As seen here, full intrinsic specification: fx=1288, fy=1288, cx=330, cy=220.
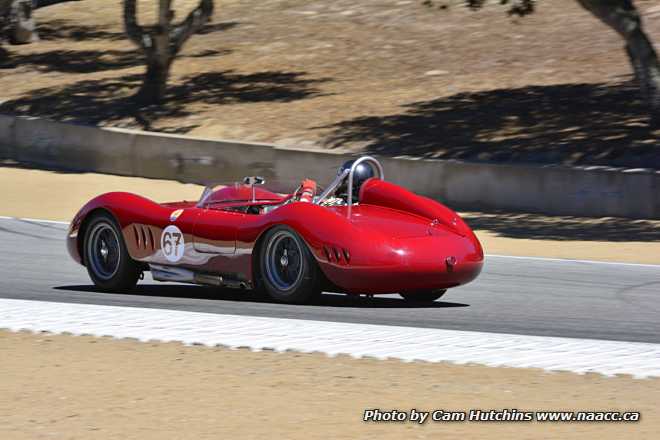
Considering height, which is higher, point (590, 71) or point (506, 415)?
point (506, 415)

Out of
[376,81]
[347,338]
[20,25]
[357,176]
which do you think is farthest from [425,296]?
[20,25]

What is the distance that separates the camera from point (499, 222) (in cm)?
1839

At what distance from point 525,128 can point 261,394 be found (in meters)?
16.2

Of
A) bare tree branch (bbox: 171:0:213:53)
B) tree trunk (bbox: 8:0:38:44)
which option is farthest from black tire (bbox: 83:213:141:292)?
tree trunk (bbox: 8:0:38:44)

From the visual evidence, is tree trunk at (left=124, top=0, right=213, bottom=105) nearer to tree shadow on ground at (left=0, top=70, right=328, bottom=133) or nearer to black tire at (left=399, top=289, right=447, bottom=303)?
tree shadow on ground at (left=0, top=70, right=328, bottom=133)

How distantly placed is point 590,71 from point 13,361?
20.3m

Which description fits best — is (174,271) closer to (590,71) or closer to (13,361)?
(13,361)

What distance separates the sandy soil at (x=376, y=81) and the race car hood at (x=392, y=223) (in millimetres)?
10453

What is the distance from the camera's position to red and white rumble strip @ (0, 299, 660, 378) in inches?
300

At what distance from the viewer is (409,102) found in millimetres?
25172

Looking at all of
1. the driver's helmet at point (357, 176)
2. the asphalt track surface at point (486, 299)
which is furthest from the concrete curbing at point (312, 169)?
the driver's helmet at point (357, 176)

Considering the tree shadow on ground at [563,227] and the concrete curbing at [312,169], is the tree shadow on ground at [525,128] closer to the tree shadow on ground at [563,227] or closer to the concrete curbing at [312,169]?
the concrete curbing at [312,169]

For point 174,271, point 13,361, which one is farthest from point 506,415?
point 174,271

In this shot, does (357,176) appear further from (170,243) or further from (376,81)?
(376,81)
